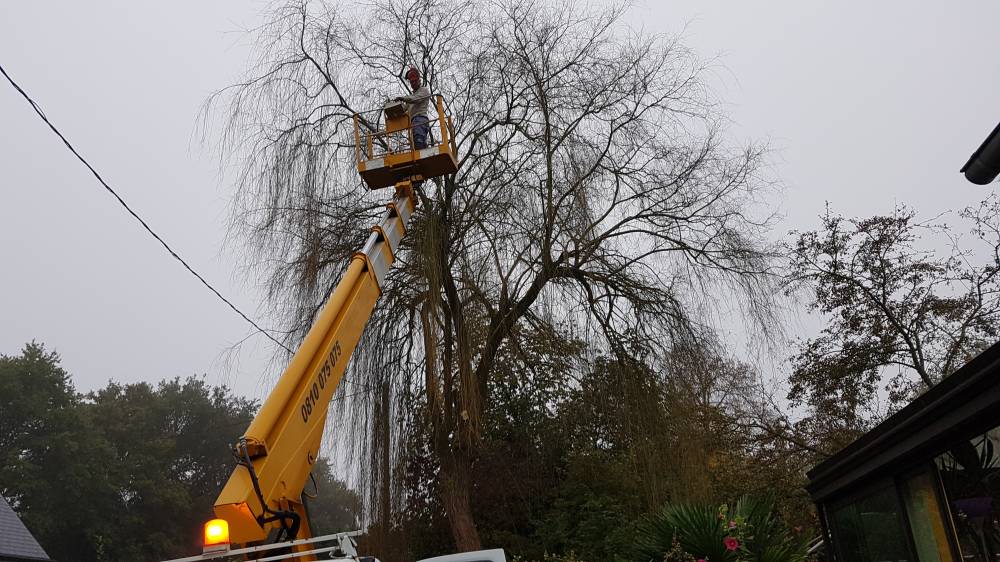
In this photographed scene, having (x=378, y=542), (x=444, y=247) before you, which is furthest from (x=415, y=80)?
(x=378, y=542)

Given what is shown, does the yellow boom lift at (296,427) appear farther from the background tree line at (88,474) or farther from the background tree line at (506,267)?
the background tree line at (88,474)

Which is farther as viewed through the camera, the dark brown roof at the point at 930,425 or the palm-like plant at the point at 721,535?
the palm-like plant at the point at 721,535

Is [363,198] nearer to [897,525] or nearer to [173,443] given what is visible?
[897,525]

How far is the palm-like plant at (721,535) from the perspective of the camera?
7129 millimetres

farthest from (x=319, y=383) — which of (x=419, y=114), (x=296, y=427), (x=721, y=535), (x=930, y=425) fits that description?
(x=721, y=535)

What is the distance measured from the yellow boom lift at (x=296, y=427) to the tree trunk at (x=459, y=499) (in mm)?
3132

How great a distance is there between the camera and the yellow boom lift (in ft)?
13.3

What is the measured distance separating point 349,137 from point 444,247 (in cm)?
174

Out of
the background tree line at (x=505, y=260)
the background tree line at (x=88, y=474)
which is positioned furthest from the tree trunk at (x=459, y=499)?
the background tree line at (x=88, y=474)

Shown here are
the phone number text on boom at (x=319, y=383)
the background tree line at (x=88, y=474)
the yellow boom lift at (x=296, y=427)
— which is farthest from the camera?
the background tree line at (x=88, y=474)

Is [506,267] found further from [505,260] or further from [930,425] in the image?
[930,425]

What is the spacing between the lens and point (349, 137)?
28.3 feet

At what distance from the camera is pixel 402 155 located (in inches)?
297

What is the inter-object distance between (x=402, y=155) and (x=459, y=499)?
13.7ft
